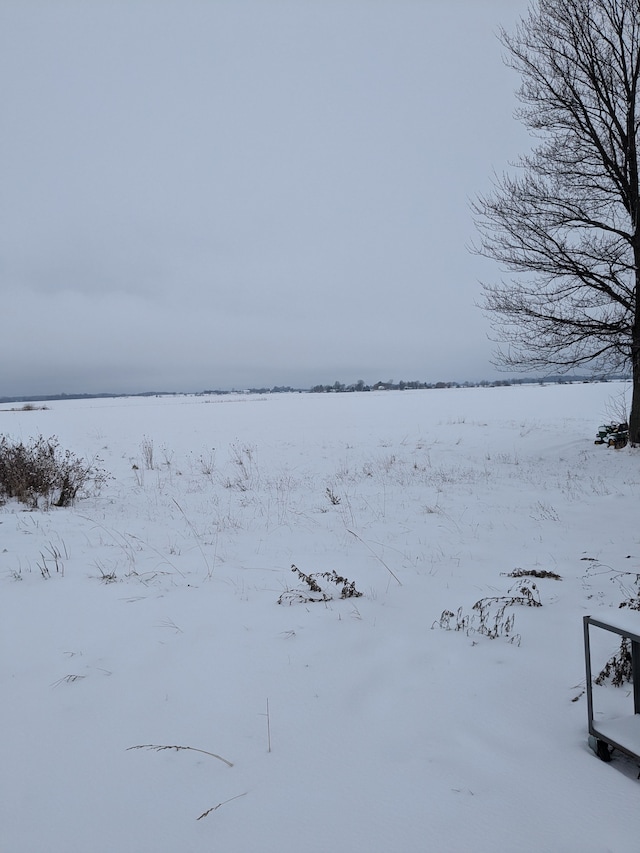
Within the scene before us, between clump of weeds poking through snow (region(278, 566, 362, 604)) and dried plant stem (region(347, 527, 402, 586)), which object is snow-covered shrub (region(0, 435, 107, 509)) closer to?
dried plant stem (region(347, 527, 402, 586))

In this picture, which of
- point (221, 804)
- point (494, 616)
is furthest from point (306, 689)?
point (494, 616)

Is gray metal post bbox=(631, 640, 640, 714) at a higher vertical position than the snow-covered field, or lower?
higher

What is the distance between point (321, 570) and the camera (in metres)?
4.59

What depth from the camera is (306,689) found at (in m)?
2.68

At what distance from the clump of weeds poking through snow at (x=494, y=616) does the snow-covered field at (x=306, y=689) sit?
51mm

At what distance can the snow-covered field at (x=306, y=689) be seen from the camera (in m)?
1.83

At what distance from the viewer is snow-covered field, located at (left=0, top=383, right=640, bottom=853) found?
Result: 72.0 inches

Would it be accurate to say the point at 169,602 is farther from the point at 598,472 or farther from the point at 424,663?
the point at 598,472

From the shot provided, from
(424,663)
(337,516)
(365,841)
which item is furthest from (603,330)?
(365,841)

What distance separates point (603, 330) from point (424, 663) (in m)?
10.3

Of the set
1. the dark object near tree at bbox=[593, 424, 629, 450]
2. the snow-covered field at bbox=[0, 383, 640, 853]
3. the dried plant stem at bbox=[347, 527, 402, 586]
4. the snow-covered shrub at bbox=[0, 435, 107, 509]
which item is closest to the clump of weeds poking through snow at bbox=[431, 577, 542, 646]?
the snow-covered field at bbox=[0, 383, 640, 853]

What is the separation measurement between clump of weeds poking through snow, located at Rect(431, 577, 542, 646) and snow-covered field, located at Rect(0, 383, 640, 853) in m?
0.05

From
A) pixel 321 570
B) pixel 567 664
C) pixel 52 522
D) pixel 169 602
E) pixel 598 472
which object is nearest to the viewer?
pixel 567 664

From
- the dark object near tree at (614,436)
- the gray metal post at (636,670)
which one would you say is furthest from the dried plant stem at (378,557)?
the dark object near tree at (614,436)
